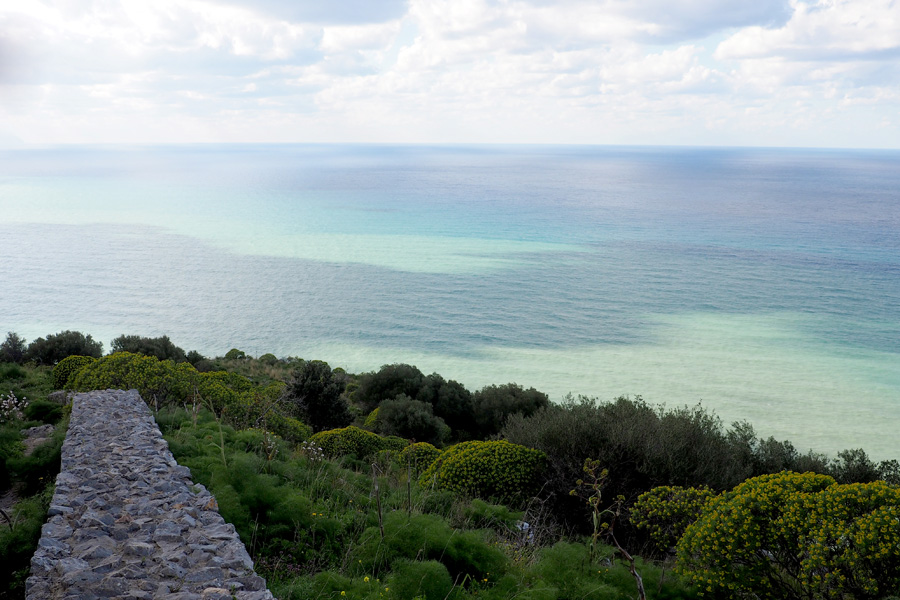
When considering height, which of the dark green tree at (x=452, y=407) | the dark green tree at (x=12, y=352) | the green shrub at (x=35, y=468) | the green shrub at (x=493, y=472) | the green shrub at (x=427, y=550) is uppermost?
the green shrub at (x=427, y=550)

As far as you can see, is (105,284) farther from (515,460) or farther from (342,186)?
(342,186)

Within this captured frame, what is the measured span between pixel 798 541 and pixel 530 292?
46.1m

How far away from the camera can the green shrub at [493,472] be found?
9.27m

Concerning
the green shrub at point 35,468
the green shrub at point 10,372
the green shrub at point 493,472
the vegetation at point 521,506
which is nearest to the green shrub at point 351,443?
the vegetation at point 521,506

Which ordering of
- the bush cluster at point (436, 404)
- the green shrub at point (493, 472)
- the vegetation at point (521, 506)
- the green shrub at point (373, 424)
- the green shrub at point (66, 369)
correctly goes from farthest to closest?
the green shrub at point (373, 424)
the bush cluster at point (436, 404)
the green shrub at point (66, 369)
the green shrub at point (493, 472)
the vegetation at point (521, 506)

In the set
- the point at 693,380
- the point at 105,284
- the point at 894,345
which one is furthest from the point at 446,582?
the point at 105,284

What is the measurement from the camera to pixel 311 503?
21.4ft

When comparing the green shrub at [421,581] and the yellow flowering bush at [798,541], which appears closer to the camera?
the green shrub at [421,581]

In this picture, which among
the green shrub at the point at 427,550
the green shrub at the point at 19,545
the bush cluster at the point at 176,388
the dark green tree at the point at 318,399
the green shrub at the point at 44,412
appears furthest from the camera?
the dark green tree at the point at 318,399

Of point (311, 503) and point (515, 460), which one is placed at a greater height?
point (311, 503)

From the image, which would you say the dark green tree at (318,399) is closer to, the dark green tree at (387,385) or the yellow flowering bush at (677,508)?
the dark green tree at (387,385)

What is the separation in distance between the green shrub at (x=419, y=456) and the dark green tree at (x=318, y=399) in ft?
20.2

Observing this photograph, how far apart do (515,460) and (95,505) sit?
5908 millimetres

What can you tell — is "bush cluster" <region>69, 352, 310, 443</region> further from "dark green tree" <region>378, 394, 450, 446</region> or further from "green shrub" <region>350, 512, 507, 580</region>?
"green shrub" <region>350, 512, 507, 580</region>
